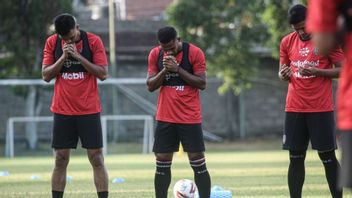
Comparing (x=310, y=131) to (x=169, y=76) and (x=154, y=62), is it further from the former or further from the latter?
(x=154, y=62)

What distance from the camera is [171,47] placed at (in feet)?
31.8

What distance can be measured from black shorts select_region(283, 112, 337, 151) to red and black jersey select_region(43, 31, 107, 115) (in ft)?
7.46

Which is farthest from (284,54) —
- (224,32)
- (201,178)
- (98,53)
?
(224,32)

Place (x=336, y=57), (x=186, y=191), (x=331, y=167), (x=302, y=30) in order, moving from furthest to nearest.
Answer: (x=186, y=191) → (x=331, y=167) → (x=336, y=57) → (x=302, y=30)

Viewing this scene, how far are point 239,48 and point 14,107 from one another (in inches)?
376

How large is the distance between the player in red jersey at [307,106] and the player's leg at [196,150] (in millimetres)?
990

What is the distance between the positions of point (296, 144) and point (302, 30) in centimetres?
131

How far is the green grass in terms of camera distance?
41.5ft

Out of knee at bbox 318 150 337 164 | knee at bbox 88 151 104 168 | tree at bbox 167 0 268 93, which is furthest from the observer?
tree at bbox 167 0 268 93

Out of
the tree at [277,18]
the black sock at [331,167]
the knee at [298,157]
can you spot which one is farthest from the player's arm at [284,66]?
the tree at [277,18]

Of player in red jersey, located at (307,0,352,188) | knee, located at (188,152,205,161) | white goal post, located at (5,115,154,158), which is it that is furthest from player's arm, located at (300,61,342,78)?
white goal post, located at (5,115,154,158)

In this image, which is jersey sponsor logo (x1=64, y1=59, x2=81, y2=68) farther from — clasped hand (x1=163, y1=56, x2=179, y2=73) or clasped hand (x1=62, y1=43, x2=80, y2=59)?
clasped hand (x1=163, y1=56, x2=179, y2=73)

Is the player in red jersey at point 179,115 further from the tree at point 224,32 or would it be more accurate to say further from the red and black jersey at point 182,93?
the tree at point 224,32

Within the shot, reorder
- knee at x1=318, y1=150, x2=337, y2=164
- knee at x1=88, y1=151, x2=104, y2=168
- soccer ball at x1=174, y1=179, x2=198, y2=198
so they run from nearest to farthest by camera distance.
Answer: knee at x1=318, y1=150, x2=337, y2=164
knee at x1=88, y1=151, x2=104, y2=168
soccer ball at x1=174, y1=179, x2=198, y2=198
